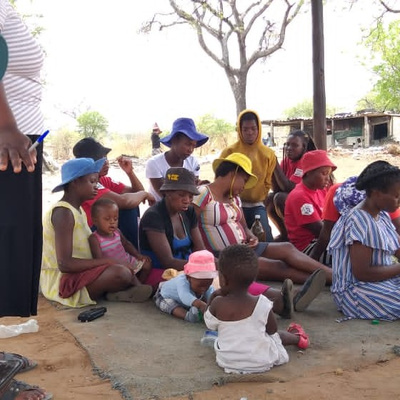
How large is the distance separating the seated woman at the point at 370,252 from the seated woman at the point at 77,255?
61.0 inches

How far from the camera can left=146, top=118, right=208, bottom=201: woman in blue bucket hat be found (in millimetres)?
5430

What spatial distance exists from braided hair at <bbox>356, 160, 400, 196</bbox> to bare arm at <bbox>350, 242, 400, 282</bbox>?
38 cm

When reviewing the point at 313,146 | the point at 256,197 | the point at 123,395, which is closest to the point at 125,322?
the point at 123,395

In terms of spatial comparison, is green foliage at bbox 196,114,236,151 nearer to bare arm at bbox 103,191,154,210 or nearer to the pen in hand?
bare arm at bbox 103,191,154,210

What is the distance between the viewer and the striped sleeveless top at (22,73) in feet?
6.95

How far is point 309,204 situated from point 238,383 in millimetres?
2465

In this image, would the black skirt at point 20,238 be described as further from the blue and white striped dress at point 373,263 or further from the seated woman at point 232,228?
the seated woman at point 232,228

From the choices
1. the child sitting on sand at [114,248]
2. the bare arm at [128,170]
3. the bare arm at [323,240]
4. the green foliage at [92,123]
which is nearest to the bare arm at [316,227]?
the bare arm at [323,240]

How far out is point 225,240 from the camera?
4.79 metres

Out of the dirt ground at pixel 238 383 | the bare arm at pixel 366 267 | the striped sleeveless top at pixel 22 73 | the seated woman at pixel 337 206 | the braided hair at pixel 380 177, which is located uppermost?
the striped sleeveless top at pixel 22 73

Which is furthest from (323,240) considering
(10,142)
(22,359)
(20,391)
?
(10,142)

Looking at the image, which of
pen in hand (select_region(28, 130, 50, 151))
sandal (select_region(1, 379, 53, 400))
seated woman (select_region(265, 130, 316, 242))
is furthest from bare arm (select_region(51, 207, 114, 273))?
seated woman (select_region(265, 130, 316, 242))

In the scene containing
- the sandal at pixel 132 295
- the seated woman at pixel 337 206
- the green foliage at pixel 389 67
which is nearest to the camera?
the sandal at pixel 132 295

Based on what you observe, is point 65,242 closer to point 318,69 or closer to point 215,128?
point 318,69
